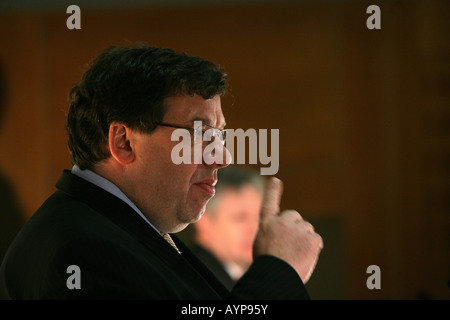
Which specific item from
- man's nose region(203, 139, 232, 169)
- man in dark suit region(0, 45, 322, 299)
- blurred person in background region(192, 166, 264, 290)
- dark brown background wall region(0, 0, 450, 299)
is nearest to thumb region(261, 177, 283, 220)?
man in dark suit region(0, 45, 322, 299)

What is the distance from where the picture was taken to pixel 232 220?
2.62m

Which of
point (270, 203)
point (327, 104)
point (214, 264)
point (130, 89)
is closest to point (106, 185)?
point (130, 89)

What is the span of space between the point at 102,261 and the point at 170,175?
1.03 ft

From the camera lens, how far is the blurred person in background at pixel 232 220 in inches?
99.7

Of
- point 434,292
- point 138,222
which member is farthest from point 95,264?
point 434,292

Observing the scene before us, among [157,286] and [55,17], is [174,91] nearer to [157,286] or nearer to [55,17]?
[157,286]

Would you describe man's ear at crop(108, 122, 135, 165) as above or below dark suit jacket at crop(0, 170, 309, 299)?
above

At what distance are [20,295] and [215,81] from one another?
1.95ft

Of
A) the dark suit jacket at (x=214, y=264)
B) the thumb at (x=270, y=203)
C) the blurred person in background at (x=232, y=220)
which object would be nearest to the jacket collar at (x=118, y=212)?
the thumb at (x=270, y=203)

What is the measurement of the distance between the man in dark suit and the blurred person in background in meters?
1.14

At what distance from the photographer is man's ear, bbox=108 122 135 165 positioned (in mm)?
1228

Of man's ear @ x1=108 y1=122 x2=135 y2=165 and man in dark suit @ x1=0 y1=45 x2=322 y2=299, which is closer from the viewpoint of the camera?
man in dark suit @ x1=0 y1=45 x2=322 y2=299

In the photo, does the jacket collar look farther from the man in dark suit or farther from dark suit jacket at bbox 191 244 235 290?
dark suit jacket at bbox 191 244 235 290

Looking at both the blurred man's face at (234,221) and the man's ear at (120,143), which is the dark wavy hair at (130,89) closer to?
the man's ear at (120,143)
